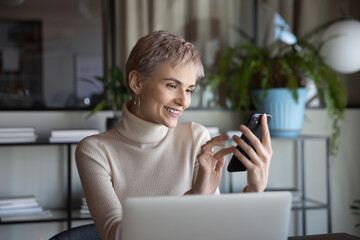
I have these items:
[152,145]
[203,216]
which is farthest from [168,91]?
[203,216]

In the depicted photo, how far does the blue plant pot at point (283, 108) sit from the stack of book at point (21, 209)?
153cm

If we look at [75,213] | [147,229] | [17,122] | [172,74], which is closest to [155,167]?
[172,74]

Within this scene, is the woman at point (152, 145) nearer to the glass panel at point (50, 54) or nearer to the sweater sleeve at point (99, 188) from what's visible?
the sweater sleeve at point (99, 188)

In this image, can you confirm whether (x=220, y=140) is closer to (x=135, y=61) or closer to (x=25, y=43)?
(x=135, y=61)

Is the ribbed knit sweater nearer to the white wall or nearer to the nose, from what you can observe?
the nose

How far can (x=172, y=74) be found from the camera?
1549 mm

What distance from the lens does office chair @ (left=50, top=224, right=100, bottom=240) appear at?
1.43m

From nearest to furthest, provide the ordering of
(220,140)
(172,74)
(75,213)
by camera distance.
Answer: (220,140)
(172,74)
(75,213)

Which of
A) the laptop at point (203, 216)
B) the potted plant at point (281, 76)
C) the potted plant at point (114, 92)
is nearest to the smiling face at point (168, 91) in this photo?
the laptop at point (203, 216)

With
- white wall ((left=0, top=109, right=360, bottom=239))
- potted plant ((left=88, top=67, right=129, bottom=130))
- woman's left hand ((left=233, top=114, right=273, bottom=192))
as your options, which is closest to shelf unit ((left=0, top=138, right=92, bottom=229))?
white wall ((left=0, top=109, right=360, bottom=239))

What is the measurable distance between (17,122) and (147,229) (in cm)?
235

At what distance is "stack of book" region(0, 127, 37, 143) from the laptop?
→ 6.62 feet

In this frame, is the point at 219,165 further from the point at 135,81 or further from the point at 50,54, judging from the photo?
the point at 50,54

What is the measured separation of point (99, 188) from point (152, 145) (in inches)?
11.7
